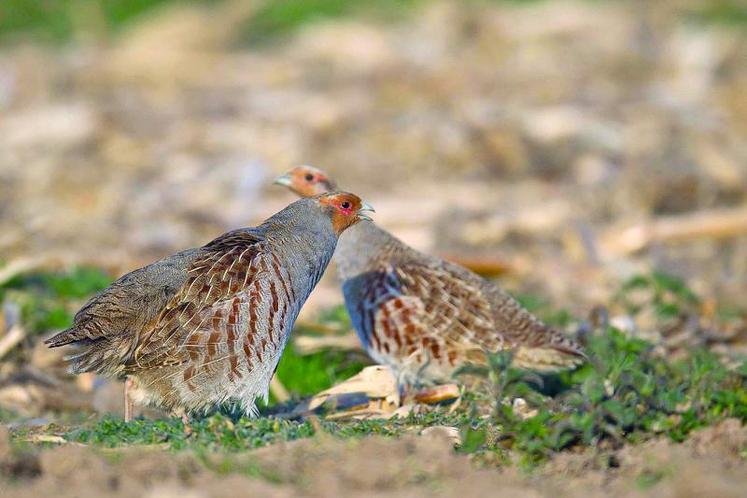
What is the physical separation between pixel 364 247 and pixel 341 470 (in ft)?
9.05

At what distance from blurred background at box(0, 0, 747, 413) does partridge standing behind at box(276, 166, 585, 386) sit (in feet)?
3.97

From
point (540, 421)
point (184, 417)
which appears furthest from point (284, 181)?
point (540, 421)

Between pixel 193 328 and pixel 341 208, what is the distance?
990mm

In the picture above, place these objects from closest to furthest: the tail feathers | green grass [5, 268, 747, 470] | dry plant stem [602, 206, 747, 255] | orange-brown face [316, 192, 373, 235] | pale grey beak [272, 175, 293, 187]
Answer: green grass [5, 268, 747, 470]
the tail feathers
orange-brown face [316, 192, 373, 235]
pale grey beak [272, 175, 293, 187]
dry plant stem [602, 206, 747, 255]

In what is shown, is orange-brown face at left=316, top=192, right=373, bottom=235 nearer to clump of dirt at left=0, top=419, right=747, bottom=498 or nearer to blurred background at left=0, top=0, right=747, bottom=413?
clump of dirt at left=0, top=419, right=747, bottom=498

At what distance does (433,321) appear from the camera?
18.9ft

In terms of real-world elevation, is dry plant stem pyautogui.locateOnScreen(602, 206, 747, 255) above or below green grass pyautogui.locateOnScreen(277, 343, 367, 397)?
above

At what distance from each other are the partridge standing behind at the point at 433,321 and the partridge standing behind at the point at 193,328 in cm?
111

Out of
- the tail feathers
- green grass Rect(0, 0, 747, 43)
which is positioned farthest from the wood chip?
green grass Rect(0, 0, 747, 43)

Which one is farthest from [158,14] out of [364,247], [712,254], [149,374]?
[149,374]

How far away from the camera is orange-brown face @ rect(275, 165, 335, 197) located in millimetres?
6203

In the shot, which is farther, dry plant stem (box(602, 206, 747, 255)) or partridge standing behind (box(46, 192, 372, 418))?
dry plant stem (box(602, 206, 747, 255))

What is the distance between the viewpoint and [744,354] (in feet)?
20.2

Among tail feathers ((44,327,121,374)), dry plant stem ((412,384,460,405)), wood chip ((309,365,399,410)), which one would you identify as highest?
tail feathers ((44,327,121,374))
